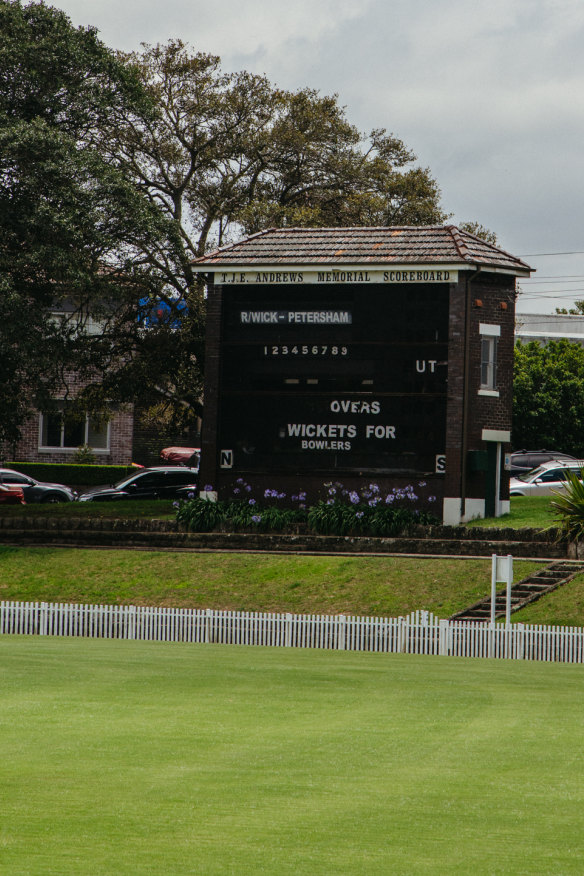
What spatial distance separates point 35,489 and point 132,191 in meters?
14.8

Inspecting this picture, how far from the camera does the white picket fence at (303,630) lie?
2064 cm

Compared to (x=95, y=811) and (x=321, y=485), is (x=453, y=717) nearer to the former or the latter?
(x=95, y=811)

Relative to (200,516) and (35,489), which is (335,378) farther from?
(35,489)

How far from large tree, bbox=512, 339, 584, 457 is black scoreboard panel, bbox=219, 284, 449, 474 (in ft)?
69.3

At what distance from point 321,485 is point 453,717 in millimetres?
17597

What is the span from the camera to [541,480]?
41.6 meters

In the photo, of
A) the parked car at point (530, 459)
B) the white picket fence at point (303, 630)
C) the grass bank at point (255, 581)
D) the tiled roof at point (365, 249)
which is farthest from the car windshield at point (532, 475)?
the white picket fence at point (303, 630)

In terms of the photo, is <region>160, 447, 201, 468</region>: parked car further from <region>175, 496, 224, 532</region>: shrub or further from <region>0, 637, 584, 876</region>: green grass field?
<region>0, 637, 584, 876</region>: green grass field

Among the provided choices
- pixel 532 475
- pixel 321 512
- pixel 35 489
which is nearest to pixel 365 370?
pixel 321 512

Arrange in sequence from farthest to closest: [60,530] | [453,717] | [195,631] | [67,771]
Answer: [60,530] < [195,631] < [453,717] < [67,771]

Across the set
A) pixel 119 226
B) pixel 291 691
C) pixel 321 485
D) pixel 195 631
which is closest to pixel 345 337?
pixel 321 485

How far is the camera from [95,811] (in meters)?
9.03

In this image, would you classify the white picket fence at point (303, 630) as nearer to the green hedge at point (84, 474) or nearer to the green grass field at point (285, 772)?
the green grass field at point (285, 772)

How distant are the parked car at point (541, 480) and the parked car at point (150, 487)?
37.1 feet
